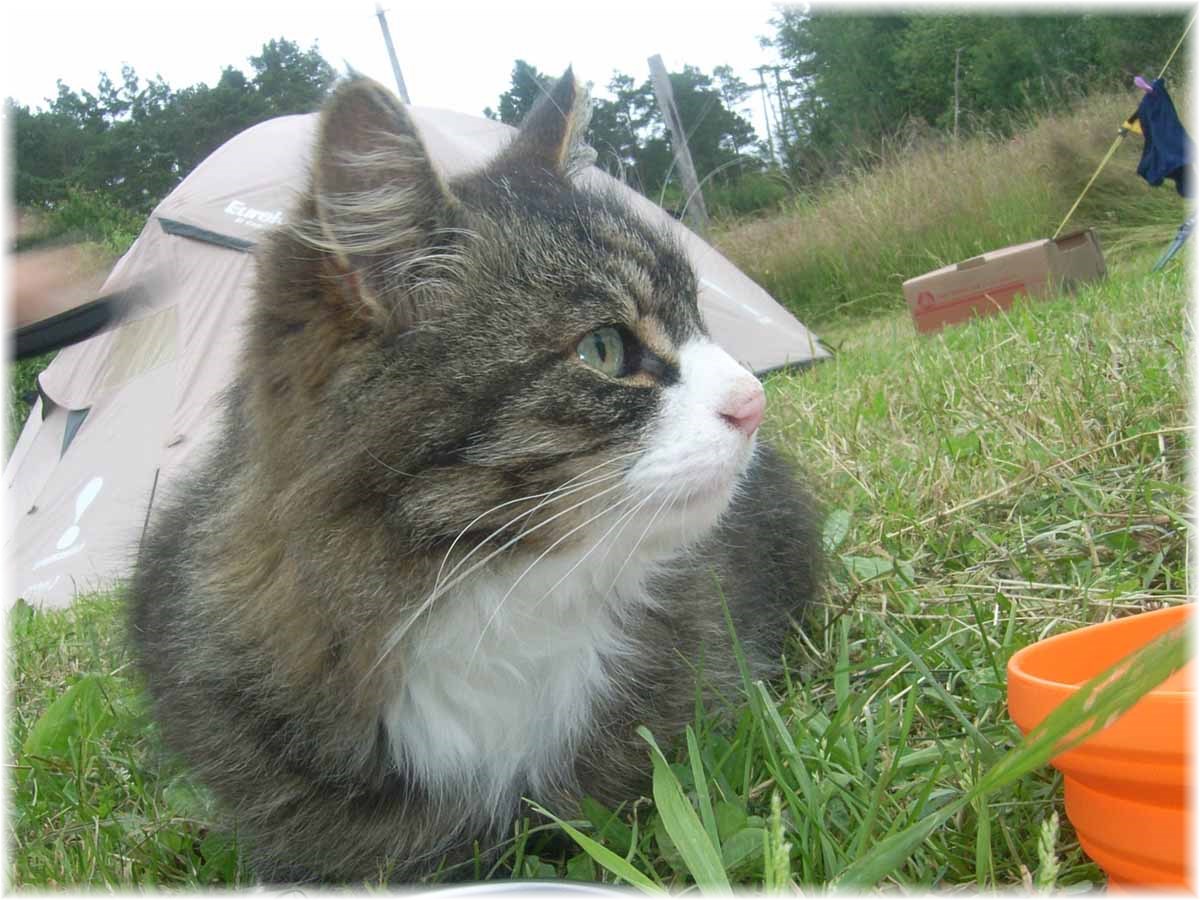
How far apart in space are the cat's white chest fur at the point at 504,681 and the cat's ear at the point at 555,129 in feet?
2.68

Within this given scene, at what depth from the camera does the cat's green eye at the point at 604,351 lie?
1443 millimetres

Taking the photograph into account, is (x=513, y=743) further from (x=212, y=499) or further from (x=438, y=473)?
(x=212, y=499)

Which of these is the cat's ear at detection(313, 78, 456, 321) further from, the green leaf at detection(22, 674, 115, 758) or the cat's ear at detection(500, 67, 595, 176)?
the green leaf at detection(22, 674, 115, 758)

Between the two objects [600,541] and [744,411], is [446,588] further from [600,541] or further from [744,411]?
[744,411]

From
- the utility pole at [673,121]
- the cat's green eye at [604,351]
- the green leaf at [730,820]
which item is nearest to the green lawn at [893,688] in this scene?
the green leaf at [730,820]

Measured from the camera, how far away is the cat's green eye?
4.74 ft

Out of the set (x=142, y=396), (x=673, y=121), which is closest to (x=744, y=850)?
(x=142, y=396)

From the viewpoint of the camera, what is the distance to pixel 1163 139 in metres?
6.74

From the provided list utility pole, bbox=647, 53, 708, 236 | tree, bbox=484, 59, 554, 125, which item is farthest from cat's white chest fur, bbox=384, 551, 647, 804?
utility pole, bbox=647, 53, 708, 236

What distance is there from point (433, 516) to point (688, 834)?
527mm

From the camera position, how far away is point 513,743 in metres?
1.43

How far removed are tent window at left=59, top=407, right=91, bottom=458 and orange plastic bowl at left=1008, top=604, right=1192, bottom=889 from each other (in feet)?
15.1

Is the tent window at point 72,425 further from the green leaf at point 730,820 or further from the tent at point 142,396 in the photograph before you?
the green leaf at point 730,820

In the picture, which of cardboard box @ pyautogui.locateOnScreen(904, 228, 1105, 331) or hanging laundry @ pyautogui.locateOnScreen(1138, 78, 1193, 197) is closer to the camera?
cardboard box @ pyautogui.locateOnScreen(904, 228, 1105, 331)
